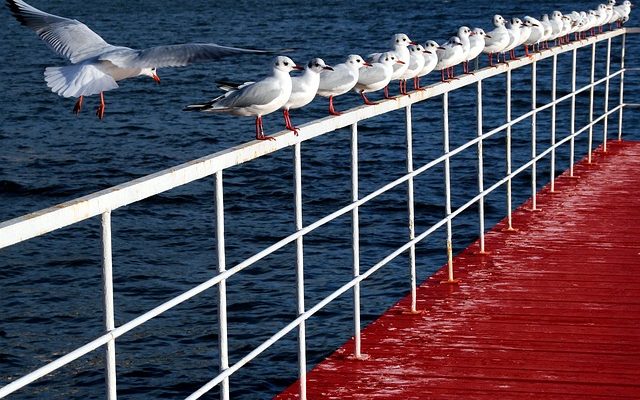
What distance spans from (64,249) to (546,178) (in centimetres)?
949

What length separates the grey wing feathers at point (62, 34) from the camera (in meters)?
6.15

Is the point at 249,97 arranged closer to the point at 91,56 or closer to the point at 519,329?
the point at 91,56

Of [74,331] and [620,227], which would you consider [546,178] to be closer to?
[74,331]

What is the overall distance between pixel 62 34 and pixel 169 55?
50.7 inches

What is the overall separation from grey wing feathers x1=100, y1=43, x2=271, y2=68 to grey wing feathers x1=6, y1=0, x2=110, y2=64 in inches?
25.8

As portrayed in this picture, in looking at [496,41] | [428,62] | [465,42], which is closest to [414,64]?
[428,62]

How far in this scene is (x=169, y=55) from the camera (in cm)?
516

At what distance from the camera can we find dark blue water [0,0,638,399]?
12.6 m

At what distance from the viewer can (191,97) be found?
33.7 meters

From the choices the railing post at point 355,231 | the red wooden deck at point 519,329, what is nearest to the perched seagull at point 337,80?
the railing post at point 355,231

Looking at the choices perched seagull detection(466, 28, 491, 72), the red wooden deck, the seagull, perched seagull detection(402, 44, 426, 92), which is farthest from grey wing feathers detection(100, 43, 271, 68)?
perched seagull detection(466, 28, 491, 72)

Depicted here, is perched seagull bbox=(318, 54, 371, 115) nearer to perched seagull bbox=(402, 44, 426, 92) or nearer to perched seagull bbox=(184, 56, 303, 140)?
perched seagull bbox=(184, 56, 303, 140)

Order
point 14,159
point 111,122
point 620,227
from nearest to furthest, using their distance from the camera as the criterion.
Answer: point 620,227
point 14,159
point 111,122

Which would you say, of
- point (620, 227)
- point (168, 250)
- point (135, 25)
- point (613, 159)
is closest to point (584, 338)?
point (620, 227)
